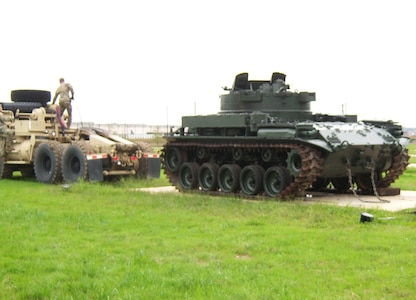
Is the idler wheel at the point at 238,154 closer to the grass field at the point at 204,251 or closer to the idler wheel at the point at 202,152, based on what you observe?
the idler wheel at the point at 202,152

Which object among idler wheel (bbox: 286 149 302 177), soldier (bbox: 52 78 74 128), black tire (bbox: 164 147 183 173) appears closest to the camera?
idler wheel (bbox: 286 149 302 177)

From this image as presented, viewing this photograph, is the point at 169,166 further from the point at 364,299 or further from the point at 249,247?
the point at 364,299

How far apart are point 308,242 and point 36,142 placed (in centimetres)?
1469

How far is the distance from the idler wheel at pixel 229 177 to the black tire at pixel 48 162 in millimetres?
5775

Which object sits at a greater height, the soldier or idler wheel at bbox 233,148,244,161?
the soldier

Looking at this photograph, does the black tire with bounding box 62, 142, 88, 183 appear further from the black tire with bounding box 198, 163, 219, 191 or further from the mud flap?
the black tire with bounding box 198, 163, 219, 191

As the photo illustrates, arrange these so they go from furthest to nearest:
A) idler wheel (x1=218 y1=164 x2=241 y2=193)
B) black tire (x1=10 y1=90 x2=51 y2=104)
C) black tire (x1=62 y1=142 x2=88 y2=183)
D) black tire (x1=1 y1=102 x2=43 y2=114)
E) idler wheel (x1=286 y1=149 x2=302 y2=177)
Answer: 1. black tire (x1=10 y1=90 x2=51 y2=104)
2. black tire (x1=1 y1=102 x2=43 y2=114)
3. black tire (x1=62 y1=142 x2=88 y2=183)
4. idler wheel (x1=218 y1=164 x2=241 y2=193)
5. idler wheel (x1=286 y1=149 x2=302 y2=177)

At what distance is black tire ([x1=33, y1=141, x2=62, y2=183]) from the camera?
21.2 meters

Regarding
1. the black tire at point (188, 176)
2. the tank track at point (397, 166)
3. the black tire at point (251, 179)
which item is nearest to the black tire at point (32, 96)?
the black tire at point (188, 176)

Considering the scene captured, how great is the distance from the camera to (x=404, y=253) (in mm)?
9109

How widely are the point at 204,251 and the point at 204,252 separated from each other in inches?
4.3

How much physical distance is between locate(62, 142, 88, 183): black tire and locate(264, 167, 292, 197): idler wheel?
19.9 feet

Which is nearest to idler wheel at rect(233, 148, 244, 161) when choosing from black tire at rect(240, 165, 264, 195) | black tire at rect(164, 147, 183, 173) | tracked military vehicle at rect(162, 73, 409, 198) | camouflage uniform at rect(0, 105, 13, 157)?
tracked military vehicle at rect(162, 73, 409, 198)

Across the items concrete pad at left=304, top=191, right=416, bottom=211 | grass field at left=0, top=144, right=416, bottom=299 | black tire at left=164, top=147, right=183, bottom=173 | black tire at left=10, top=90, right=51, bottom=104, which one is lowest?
concrete pad at left=304, top=191, right=416, bottom=211
